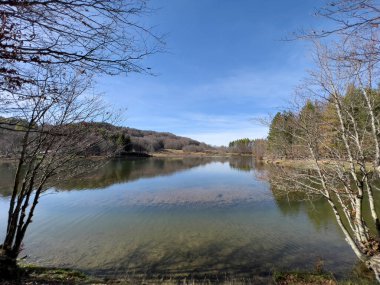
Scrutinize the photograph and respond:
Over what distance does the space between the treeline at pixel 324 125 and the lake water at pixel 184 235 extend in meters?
1.85

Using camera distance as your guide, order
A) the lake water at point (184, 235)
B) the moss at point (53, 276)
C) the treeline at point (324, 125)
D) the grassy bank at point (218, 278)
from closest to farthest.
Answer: the moss at point (53, 276) < the grassy bank at point (218, 278) < the treeline at point (324, 125) < the lake water at point (184, 235)

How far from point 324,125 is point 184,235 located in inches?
304

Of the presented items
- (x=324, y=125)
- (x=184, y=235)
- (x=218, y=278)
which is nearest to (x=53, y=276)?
(x=218, y=278)

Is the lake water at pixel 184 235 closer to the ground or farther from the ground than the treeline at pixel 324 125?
closer to the ground

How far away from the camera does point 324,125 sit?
804 centimetres

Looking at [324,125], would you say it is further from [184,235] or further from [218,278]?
[184,235]

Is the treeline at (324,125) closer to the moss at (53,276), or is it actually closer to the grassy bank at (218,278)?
the grassy bank at (218,278)

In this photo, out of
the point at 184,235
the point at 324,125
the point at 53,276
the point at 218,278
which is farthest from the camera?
the point at 184,235

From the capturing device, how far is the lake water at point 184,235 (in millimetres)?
8656

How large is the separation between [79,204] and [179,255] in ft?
37.1

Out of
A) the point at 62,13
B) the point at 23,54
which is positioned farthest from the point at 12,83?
the point at 62,13

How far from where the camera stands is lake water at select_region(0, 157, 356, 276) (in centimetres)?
866

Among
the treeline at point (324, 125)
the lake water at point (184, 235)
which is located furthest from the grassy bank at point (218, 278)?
the treeline at point (324, 125)

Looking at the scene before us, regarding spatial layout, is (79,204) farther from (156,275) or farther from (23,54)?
(23,54)
